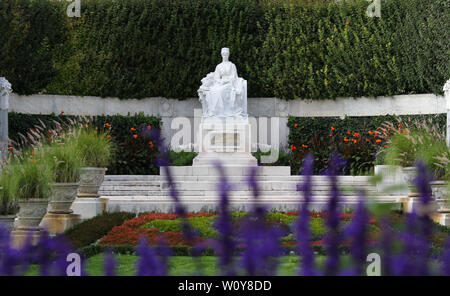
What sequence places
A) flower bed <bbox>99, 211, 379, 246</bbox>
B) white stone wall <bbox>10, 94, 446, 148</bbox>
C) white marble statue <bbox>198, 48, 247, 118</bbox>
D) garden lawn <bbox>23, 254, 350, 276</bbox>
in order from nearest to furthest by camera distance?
garden lawn <bbox>23, 254, 350, 276</bbox>
flower bed <bbox>99, 211, 379, 246</bbox>
white marble statue <bbox>198, 48, 247, 118</bbox>
white stone wall <bbox>10, 94, 446, 148</bbox>

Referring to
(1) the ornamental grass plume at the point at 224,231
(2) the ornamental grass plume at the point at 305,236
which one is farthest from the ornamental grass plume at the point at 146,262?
(2) the ornamental grass plume at the point at 305,236

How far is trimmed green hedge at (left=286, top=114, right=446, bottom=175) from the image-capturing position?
15336 mm

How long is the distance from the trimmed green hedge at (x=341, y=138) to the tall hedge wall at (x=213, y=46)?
115cm

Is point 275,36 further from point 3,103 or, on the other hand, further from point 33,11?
point 3,103

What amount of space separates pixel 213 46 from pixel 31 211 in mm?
11604

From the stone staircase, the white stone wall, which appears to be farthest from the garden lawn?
the white stone wall

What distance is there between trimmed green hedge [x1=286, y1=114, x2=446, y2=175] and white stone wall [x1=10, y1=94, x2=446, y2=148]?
78 cm

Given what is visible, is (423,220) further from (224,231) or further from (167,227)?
(167,227)

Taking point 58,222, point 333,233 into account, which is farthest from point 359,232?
point 58,222

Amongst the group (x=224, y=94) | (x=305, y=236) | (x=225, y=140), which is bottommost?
(x=305, y=236)

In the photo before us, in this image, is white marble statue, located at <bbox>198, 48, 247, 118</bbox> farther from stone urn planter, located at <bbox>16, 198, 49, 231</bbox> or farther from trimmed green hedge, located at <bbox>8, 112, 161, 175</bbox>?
stone urn planter, located at <bbox>16, 198, 49, 231</bbox>

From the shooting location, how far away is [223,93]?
14969 millimetres

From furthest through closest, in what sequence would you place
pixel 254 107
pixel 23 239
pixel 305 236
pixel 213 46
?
pixel 254 107, pixel 213 46, pixel 23 239, pixel 305 236

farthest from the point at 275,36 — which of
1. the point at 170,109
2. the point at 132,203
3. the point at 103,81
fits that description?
the point at 132,203
